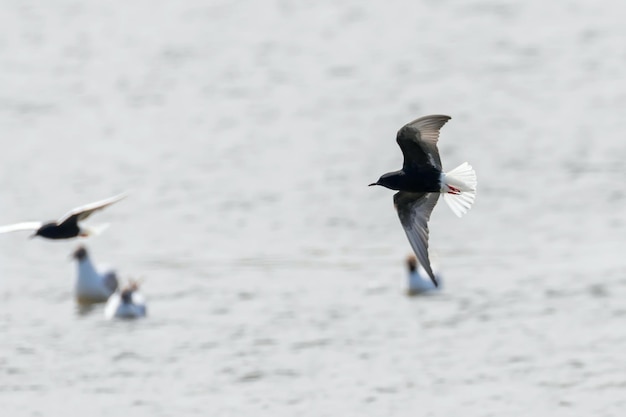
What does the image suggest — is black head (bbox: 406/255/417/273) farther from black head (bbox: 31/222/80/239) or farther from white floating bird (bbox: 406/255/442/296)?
black head (bbox: 31/222/80/239)

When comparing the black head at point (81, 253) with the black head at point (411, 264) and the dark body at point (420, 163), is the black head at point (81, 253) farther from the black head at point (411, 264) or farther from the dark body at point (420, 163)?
the dark body at point (420, 163)

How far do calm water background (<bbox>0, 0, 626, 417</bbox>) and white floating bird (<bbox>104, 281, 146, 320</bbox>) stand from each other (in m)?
0.23

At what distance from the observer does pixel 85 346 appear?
61.4 ft

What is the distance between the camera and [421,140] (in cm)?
1080

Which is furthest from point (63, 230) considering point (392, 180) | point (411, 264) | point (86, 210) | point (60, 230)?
point (411, 264)

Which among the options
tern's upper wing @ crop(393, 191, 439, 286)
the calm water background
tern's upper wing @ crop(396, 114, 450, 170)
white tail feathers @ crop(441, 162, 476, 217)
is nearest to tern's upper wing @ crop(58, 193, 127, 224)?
tern's upper wing @ crop(393, 191, 439, 286)

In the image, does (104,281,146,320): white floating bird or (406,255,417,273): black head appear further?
(406,255,417,273): black head

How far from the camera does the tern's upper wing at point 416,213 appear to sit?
11.4 metres

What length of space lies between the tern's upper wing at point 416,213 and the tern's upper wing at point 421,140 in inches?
27.0

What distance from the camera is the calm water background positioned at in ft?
55.9

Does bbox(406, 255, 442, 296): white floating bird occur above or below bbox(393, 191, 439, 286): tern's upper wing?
below

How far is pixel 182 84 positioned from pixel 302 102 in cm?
307

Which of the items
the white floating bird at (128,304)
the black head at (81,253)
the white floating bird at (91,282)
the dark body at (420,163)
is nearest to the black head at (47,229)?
the dark body at (420,163)

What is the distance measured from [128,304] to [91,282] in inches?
67.4
